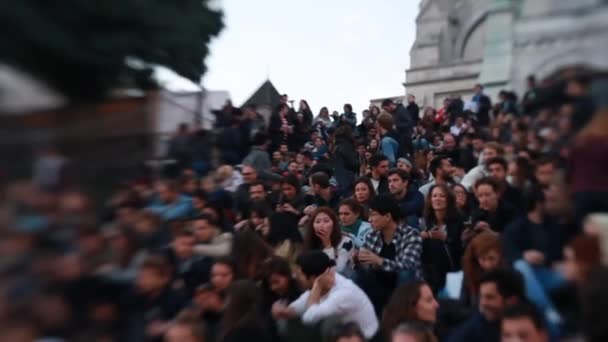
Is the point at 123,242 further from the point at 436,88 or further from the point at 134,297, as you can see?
the point at 436,88

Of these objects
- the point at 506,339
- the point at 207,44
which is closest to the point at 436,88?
the point at 506,339

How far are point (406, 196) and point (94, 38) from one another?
7.55 m

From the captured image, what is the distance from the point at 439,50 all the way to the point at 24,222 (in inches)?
1015

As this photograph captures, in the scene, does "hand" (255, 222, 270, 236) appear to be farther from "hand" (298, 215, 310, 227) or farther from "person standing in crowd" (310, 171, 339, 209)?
"person standing in crowd" (310, 171, 339, 209)

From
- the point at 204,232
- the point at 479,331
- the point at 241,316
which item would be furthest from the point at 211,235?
the point at 241,316

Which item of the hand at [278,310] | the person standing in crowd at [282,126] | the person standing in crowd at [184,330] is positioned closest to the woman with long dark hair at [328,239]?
the hand at [278,310]

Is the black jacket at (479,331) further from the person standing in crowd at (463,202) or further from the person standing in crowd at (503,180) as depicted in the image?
the person standing in crowd at (463,202)

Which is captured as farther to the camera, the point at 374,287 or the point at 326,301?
the point at 374,287

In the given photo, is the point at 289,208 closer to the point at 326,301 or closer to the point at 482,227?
the point at 326,301

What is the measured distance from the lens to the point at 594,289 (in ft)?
5.86

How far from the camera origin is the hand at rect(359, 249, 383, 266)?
725 cm

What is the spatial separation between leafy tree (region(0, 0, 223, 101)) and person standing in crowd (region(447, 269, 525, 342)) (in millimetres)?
2350

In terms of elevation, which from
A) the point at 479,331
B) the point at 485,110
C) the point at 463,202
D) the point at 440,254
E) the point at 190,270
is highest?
the point at 485,110

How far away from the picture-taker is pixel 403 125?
14000 mm
